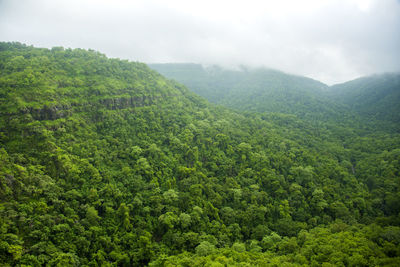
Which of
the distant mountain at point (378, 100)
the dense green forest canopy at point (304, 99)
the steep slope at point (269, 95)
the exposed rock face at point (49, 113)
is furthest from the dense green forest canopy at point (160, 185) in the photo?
the steep slope at point (269, 95)

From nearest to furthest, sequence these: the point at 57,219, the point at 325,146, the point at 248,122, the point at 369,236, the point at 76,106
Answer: the point at 57,219 < the point at 369,236 < the point at 76,106 < the point at 325,146 < the point at 248,122

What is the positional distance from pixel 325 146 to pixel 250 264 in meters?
61.4

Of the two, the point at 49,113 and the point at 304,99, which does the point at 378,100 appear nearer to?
the point at 304,99

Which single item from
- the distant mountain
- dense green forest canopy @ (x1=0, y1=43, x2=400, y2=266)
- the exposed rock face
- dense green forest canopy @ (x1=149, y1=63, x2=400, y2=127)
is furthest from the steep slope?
the exposed rock face

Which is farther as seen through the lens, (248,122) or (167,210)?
(248,122)

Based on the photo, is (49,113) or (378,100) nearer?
(49,113)

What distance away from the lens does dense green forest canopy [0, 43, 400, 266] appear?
2859 centimetres

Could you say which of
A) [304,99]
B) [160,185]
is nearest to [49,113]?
[160,185]

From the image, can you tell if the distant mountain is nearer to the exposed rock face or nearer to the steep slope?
the steep slope

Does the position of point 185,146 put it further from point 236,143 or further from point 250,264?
point 250,264

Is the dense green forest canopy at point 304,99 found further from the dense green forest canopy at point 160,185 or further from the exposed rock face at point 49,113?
the exposed rock face at point 49,113

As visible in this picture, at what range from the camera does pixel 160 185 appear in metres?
44.1

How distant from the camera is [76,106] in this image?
49562 mm

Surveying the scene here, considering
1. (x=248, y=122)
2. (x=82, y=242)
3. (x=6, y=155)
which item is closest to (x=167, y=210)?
(x=82, y=242)
